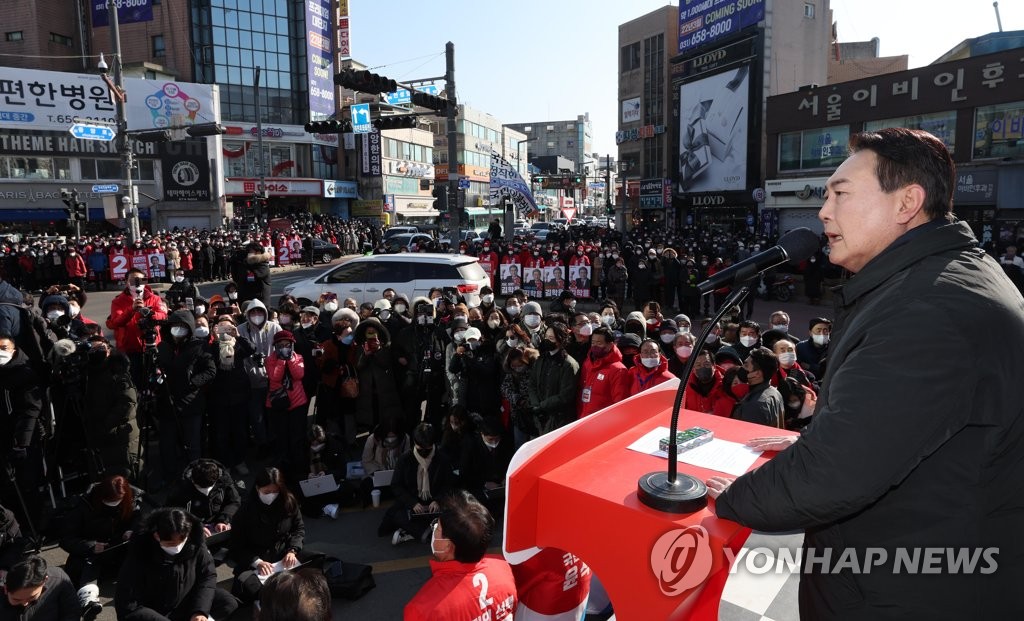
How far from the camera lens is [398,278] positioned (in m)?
14.1

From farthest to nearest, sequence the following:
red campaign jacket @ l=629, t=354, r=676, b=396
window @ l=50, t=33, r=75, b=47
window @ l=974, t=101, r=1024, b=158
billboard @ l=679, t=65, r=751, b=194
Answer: window @ l=50, t=33, r=75, b=47 → billboard @ l=679, t=65, r=751, b=194 → window @ l=974, t=101, r=1024, b=158 → red campaign jacket @ l=629, t=354, r=676, b=396

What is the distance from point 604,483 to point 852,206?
1.03 m

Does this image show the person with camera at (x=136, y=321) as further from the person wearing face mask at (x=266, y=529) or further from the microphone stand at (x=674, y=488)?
the microphone stand at (x=674, y=488)

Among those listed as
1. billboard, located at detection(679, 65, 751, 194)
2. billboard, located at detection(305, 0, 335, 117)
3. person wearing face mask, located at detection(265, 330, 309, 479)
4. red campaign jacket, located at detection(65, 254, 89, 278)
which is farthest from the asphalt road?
billboard, located at detection(305, 0, 335, 117)

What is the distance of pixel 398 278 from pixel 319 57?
45211 millimetres

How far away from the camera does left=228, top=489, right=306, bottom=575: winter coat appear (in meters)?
4.95

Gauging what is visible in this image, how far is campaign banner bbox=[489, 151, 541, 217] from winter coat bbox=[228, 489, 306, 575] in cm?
1515

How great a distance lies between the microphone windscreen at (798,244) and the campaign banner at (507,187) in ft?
57.7

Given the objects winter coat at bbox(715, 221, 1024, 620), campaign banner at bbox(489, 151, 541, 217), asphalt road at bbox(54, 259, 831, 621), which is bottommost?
asphalt road at bbox(54, 259, 831, 621)

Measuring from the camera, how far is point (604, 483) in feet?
6.21

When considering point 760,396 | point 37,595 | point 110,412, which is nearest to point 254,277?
point 110,412

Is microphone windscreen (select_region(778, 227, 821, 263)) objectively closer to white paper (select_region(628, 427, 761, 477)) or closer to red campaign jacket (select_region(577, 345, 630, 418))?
white paper (select_region(628, 427, 761, 477))

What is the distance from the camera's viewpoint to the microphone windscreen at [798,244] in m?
1.96

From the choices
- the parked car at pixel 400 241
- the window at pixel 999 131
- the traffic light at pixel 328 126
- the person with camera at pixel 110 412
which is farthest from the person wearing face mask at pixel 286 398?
the window at pixel 999 131
